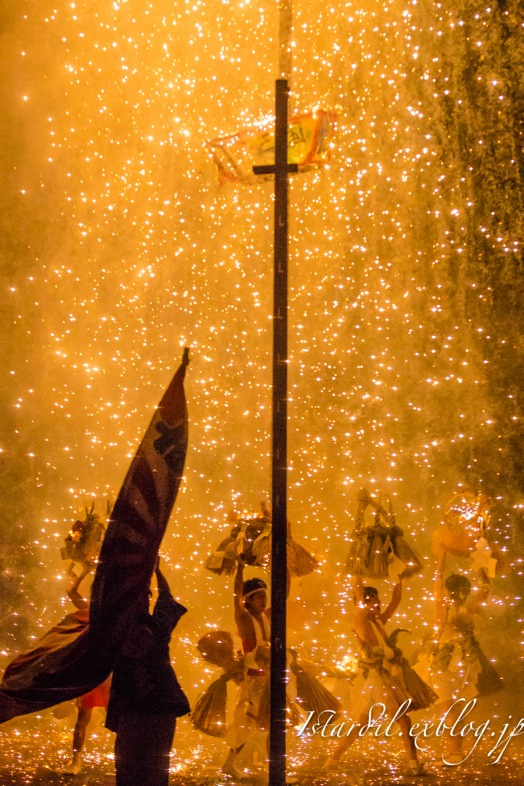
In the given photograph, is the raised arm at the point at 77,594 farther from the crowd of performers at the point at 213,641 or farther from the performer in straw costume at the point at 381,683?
the performer in straw costume at the point at 381,683

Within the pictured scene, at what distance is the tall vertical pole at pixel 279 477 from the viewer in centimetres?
172

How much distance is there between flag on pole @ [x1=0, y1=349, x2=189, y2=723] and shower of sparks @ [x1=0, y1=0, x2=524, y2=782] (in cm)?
182

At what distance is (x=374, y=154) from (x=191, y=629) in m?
2.60

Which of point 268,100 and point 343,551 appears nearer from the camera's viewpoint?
point 343,551

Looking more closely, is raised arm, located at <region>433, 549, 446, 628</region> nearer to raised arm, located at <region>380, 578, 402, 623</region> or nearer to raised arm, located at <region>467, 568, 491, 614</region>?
raised arm, located at <region>467, 568, 491, 614</region>

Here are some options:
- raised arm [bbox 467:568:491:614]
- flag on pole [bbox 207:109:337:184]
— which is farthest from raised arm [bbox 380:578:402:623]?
flag on pole [bbox 207:109:337:184]

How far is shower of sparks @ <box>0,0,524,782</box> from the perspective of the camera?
3.98 m

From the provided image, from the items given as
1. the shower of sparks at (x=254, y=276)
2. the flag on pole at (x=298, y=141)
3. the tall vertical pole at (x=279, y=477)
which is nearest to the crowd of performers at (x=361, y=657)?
the shower of sparks at (x=254, y=276)

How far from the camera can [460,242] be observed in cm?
434

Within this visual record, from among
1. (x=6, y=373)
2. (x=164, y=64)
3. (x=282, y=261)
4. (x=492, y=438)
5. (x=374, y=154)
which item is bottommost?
(x=492, y=438)

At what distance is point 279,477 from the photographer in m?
1.80

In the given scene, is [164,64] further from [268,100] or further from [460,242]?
[460,242]

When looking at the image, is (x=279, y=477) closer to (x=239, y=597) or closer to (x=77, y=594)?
(x=239, y=597)

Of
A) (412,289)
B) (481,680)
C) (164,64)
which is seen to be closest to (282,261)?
(481,680)
